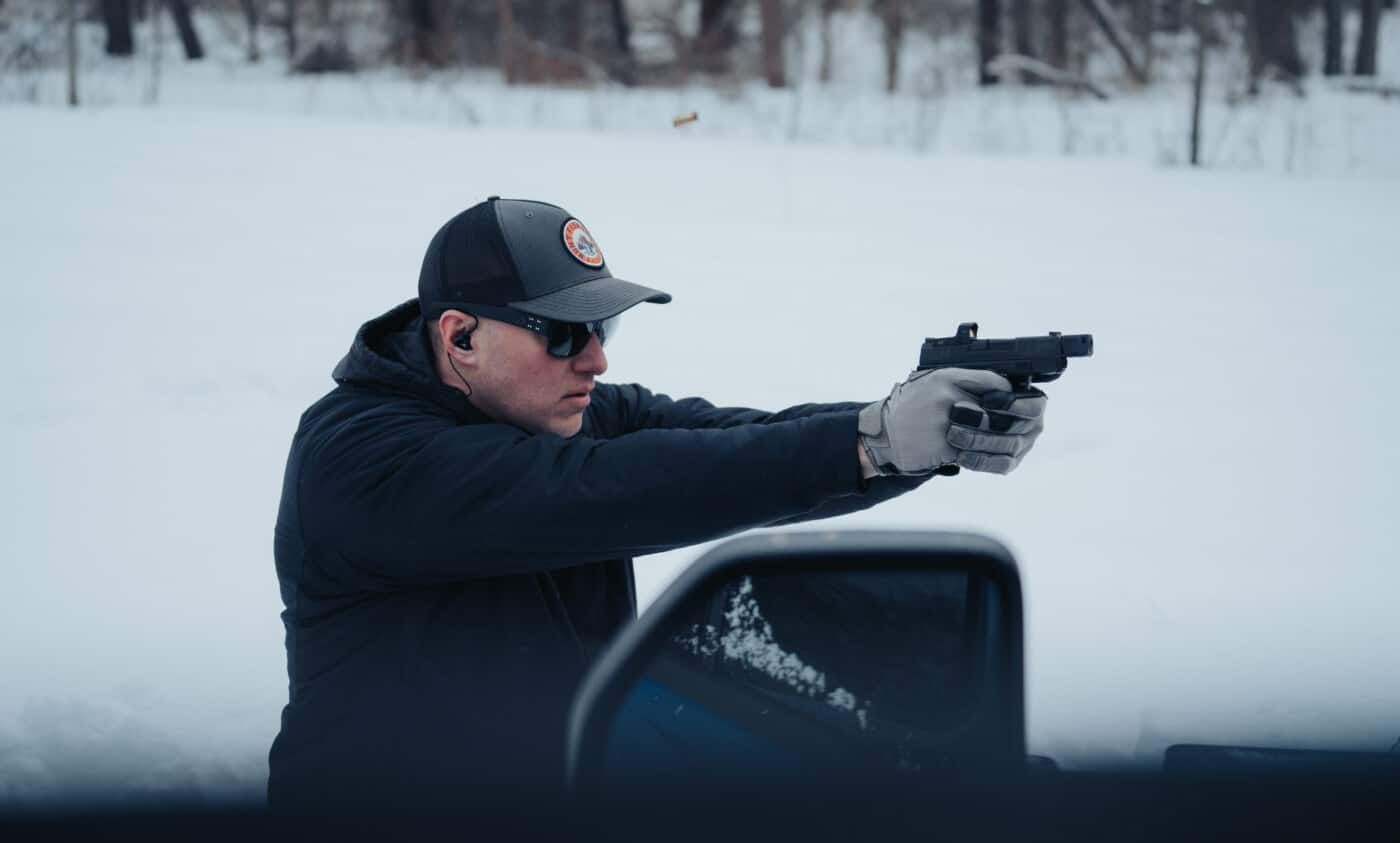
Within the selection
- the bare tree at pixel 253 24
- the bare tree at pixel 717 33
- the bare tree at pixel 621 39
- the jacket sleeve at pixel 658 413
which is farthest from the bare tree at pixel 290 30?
the jacket sleeve at pixel 658 413

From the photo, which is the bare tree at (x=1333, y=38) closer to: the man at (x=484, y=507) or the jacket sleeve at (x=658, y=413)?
the jacket sleeve at (x=658, y=413)

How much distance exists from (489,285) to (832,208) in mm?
8822

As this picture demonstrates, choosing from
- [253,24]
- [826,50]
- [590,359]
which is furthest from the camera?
[253,24]

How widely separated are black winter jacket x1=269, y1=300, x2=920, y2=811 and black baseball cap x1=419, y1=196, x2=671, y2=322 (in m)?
0.22

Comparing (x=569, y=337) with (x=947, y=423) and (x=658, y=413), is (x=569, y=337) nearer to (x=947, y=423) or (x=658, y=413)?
(x=658, y=413)

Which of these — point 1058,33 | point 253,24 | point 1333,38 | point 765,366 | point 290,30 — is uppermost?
point 253,24

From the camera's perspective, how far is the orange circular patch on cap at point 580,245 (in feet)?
7.88

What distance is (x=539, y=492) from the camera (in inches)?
77.5

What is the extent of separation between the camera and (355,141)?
40.4 feet

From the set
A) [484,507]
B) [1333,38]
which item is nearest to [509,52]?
[1333,38]

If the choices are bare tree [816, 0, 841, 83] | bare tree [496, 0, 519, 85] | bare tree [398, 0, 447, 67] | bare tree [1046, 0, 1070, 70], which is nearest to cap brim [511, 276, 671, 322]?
bare tree [496, 0, 519, 85]

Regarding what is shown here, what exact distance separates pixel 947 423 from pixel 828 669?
1.85 feet

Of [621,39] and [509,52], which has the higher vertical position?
[621,39]

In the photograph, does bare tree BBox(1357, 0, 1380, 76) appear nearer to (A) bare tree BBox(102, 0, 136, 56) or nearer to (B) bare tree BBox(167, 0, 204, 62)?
(B) bare tree BBox(167, 0, 204, 62)
